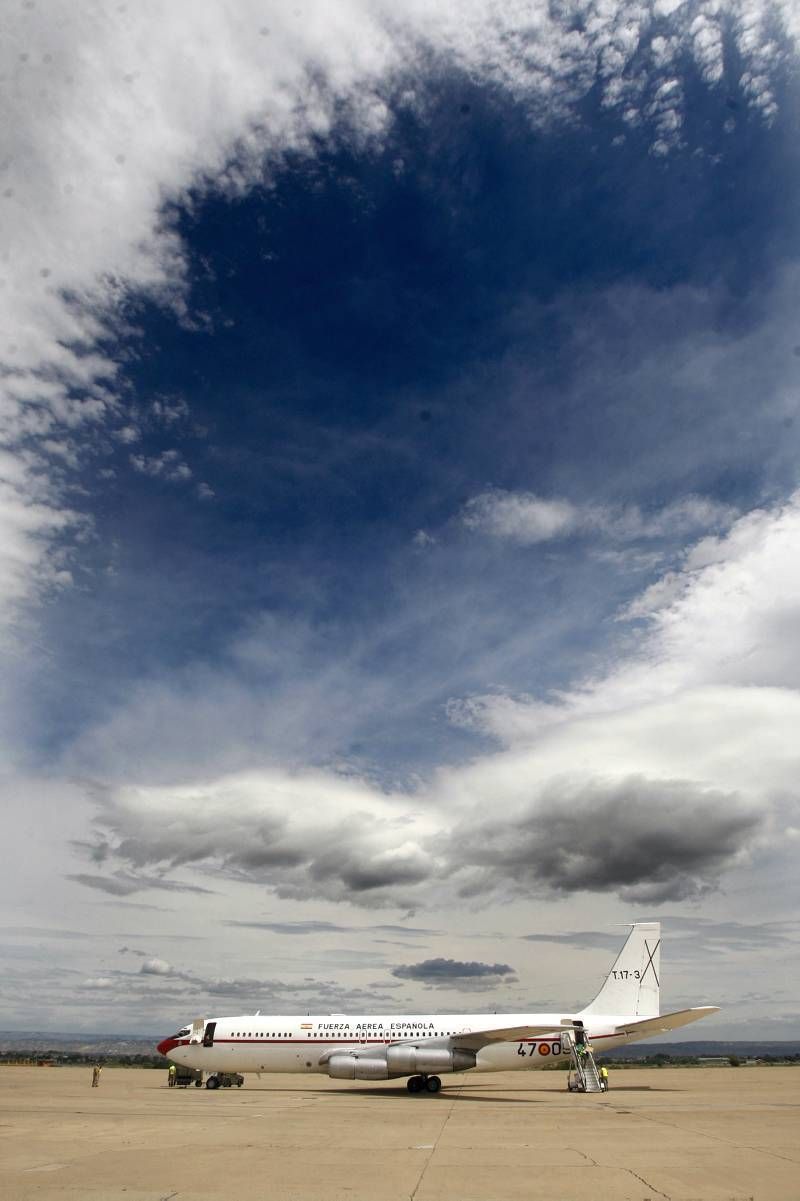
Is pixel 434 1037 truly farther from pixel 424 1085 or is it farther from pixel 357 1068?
pixel 357 1068

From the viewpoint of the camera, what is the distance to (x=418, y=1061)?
40.0 m

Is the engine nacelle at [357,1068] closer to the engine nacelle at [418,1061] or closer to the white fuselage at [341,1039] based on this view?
the engine nacelle at [418,1061]

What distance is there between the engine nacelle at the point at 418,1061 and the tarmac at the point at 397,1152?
819cm

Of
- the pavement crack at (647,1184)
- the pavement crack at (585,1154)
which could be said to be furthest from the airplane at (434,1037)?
the pavement crack at (647,1184)

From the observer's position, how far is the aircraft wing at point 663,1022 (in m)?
40.9

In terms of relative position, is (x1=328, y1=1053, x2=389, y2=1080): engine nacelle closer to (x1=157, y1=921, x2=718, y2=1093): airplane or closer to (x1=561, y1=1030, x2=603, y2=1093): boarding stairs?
(x1=157, y1=921, x2=718, y2=1093): airplane

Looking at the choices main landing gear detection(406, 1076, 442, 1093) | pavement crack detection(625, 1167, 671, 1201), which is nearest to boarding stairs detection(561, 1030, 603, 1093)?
main landing gear detection(406, 1076, 442, 1093)

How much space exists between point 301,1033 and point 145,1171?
34371mm

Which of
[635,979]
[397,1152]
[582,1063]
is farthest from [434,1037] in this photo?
[397,1152]

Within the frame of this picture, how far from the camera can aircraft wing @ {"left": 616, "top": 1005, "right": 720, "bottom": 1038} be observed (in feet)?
134

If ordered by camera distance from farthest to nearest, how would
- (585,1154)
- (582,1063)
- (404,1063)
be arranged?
(582,1063) < (404,1063) < (585,1154)

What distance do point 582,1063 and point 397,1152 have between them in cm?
3090

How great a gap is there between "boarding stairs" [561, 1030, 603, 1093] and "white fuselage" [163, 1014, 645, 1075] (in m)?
0.84

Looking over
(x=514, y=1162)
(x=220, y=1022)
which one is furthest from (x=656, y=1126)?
(x=220, y=1022)
